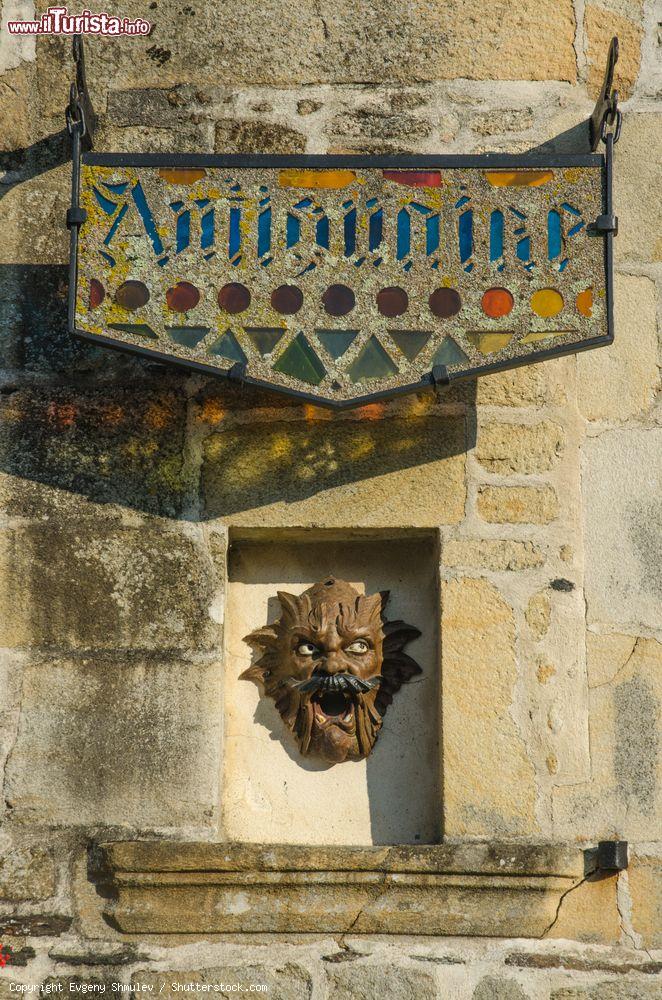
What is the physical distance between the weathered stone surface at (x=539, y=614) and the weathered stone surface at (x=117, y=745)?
715 mm

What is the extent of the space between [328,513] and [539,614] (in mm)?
530

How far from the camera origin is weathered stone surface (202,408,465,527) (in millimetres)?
3236

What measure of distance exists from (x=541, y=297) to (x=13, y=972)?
Result: 1.82 meters

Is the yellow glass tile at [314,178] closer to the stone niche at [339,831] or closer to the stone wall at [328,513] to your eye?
the stone wall at [328,513]

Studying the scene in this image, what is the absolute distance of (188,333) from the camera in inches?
119

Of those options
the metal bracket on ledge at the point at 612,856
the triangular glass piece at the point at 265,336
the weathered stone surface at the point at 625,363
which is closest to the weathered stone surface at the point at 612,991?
the metal bracket on ledge at the point at 612,856

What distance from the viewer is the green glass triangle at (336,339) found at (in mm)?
3023

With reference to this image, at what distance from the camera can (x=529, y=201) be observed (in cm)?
307

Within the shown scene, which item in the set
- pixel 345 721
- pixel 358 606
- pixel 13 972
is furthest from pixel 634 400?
pixel 13 972

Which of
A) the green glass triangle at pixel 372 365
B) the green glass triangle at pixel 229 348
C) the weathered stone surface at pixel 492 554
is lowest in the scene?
the weathered stone surface at pixel 492 554

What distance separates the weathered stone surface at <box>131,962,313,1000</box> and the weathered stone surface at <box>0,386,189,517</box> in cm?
101

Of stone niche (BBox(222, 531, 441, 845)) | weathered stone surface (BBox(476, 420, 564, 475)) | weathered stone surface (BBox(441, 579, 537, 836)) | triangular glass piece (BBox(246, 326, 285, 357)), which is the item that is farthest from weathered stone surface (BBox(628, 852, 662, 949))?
triangular glass piece (BBox(246, 326, 285, 357))

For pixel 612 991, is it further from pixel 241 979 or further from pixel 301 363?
pixel 301 363

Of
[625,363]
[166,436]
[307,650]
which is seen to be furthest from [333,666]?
[625,363]
